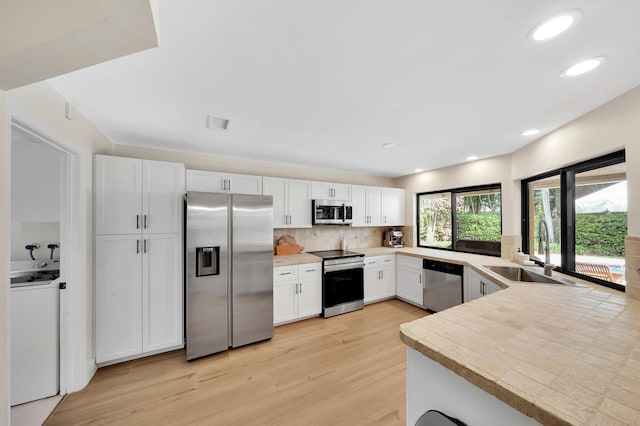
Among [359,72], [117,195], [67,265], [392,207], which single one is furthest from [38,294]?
[392,207]

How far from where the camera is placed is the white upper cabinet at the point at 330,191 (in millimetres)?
3943

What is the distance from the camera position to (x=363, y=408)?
6.15 ft

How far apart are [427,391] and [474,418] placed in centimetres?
19

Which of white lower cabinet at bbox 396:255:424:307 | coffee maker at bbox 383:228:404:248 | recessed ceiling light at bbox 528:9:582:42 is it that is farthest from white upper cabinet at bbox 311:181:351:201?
recessed ceiling light at bbox 528:9:582:42

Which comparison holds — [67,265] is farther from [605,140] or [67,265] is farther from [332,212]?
[605,140]

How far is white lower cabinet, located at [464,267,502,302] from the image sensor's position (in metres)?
2.53

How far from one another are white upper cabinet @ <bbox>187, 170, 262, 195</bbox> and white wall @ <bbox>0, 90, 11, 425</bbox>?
174 centimetres

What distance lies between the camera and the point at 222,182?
319 centimetres

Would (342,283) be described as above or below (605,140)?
below

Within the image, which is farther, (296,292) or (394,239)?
(394,239)

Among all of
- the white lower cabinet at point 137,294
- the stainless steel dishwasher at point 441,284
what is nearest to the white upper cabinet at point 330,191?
the stainless steel dishwasher at point 441,284

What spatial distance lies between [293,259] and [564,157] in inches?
126

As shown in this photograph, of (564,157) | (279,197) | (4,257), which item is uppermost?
(564,157)

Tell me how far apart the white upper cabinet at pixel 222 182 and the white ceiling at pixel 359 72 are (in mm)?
496
